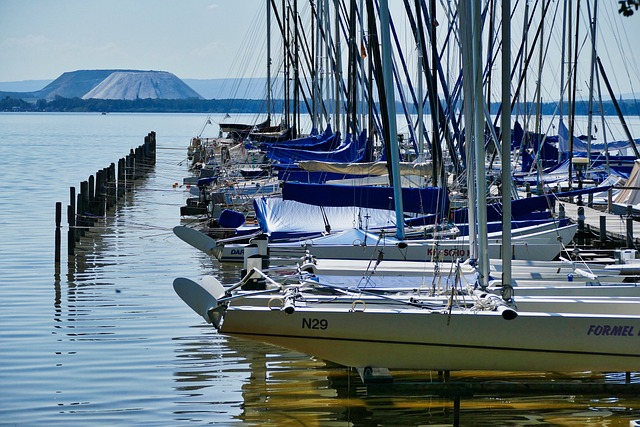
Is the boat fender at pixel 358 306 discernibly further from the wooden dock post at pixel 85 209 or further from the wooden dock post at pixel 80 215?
the wooden dock post at pixel 85 209

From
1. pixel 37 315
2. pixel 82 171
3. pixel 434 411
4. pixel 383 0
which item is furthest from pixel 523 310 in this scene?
pixel 82 171

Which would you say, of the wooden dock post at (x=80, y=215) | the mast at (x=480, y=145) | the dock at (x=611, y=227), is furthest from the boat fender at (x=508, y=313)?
the wooden dock post at (x=80, y=215)

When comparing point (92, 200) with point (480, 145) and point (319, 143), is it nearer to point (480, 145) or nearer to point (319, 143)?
point (319, 143)

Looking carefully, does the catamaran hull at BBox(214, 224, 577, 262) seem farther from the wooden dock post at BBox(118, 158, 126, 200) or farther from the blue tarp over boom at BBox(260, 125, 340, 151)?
the wooden dock post at BBox(118, 158, 126, 200)

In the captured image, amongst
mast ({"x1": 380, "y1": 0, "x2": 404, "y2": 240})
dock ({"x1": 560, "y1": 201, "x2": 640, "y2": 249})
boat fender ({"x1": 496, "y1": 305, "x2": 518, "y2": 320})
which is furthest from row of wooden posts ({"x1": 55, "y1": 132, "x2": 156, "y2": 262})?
boat fender ({"x1": 496, "y1": 305, "x2": 518, "y2": 320})

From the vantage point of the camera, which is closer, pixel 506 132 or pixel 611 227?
pixel 506 132

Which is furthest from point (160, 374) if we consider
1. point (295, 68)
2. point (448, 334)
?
point (295, 68)

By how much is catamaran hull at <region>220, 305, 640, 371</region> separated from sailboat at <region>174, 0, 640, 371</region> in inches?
0.4

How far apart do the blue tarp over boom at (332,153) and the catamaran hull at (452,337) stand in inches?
728

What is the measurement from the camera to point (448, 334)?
12.2 metres

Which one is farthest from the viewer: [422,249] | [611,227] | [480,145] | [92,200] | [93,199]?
[93,199]

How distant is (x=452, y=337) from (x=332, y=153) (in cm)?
2135

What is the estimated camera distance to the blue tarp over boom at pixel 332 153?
3275cm

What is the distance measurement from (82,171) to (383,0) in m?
46.4
